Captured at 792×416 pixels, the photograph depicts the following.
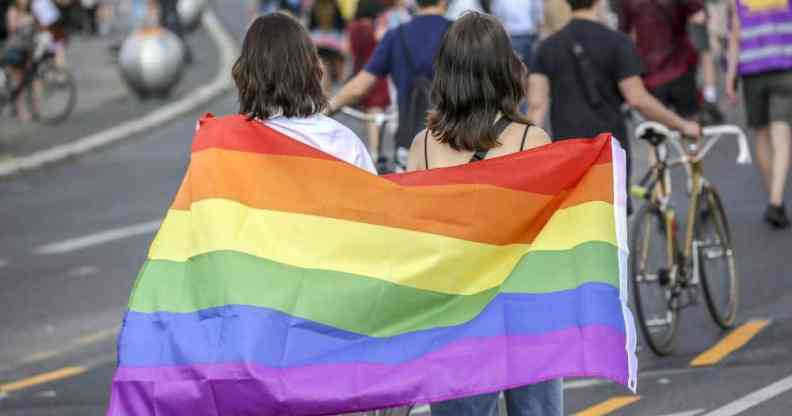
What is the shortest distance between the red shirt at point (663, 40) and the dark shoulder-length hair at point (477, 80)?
777 centimetres

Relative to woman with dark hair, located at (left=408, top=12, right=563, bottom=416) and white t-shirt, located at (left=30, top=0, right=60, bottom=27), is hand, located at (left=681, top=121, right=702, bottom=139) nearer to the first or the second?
woman with dark hair, located at (left=408, top=12, right=563, bottom=416)

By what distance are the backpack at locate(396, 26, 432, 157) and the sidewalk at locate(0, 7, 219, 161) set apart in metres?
9.94

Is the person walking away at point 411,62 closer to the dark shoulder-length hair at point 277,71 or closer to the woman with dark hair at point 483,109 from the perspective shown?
the dark shoulder-length hair at point 277,71

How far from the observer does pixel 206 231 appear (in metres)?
5.82

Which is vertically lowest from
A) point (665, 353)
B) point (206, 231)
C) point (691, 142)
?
point (665, 353)

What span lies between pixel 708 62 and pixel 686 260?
896 cm

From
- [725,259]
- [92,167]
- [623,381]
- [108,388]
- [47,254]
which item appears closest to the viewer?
[623,381]

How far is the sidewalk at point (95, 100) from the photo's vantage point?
2155 cm

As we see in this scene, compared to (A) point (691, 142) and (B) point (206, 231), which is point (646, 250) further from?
(B) point (206, 231)

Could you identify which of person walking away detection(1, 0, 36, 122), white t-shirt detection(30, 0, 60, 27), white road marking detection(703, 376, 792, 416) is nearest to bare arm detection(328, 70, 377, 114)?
white road marking detection(703, 376, 792, 416)

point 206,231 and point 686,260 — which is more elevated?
point 206,231

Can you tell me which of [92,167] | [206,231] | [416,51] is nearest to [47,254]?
[416,51]

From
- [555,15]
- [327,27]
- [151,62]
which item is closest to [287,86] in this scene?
[555,15]

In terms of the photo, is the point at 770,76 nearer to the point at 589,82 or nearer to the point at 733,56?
the point at 733,56
